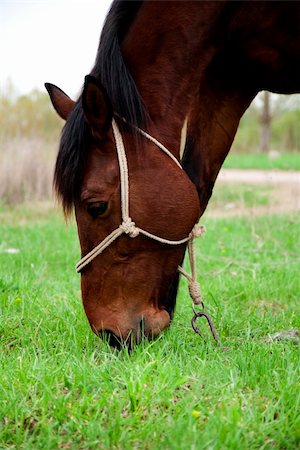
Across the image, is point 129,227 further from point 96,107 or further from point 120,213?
point 96,107

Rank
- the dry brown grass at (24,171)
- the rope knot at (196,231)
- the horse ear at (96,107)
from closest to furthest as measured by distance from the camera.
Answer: the horse ear at (96,107), the rope knot at (196,231), the dry brown grass at (24,171)

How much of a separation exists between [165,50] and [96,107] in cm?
35

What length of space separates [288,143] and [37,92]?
47.1 ft

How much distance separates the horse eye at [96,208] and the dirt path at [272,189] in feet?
12.7

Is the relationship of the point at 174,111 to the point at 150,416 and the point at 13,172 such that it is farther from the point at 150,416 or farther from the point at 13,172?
the point at 13,172

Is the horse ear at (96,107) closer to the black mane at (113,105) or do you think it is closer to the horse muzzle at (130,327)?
the black mane at (113,105)

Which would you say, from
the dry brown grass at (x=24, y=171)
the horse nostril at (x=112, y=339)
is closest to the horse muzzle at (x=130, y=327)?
the horse nostril at (x=112, y=339)

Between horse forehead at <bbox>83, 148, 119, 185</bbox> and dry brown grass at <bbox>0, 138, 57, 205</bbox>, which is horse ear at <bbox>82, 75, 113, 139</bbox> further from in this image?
dry brown grass at <bbox>0, 138, 57, 205</bbox>

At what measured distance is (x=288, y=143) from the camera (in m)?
27.4

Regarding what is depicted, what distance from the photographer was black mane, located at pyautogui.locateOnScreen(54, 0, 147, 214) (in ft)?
7.48

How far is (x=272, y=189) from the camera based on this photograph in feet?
32.6

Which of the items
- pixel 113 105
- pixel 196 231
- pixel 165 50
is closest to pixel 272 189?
pixel 196 231

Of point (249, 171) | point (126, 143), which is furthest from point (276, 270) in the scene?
point (249, 171)

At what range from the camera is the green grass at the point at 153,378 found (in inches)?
73.2
